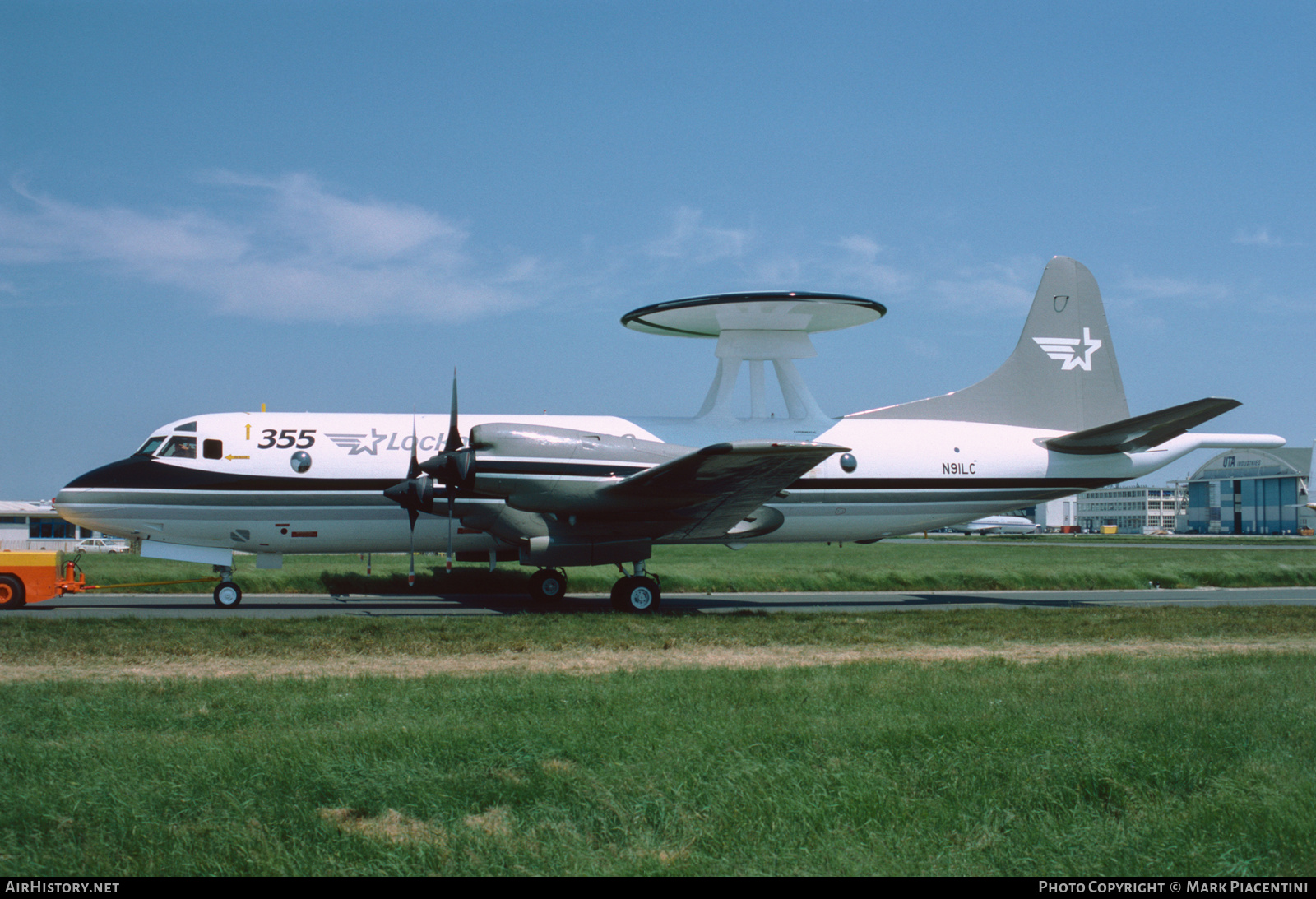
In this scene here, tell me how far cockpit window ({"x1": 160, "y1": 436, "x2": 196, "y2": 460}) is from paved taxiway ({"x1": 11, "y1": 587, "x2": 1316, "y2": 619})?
2.88 metres

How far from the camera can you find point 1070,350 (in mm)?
21922

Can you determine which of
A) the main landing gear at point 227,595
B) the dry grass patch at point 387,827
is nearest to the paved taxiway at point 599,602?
the main landing gear at point 227,595

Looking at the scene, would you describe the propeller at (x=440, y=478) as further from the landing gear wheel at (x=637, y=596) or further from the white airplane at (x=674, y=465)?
the landing gear wheel at (x=637, y=596)

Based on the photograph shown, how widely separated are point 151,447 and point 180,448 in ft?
2.13

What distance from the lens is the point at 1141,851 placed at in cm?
448

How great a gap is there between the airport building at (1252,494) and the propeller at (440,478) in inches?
3812

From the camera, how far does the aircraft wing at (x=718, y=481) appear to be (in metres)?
14.4

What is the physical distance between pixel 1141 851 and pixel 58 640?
39.5 feet

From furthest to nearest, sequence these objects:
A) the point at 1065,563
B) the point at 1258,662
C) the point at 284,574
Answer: the point at 1065,563, the point at 284,574, the point at 1258,662

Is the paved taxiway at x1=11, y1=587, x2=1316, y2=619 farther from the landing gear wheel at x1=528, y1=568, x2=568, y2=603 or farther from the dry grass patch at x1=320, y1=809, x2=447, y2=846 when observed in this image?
the dry grass patch at x1=320, y1=809, x2=447, y2=846

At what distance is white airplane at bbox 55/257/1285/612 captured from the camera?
52.7 feet

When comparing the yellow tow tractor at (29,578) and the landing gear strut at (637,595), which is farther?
the landing gear strut at (637,595)

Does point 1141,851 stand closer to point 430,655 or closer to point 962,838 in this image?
point 962,838
